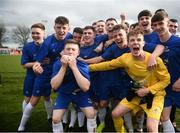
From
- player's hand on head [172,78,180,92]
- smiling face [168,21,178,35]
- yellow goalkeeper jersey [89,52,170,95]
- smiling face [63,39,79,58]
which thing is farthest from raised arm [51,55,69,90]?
smiling face [168,21,178,35]

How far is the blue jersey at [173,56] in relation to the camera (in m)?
5.26

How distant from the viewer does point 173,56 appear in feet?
17.4

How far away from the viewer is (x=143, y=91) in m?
5.00

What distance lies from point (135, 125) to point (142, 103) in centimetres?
193

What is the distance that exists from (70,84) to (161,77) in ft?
4.81

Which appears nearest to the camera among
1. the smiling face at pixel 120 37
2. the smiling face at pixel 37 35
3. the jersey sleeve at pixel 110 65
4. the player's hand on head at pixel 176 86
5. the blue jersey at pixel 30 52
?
the player's hand on head at pixel 176 86

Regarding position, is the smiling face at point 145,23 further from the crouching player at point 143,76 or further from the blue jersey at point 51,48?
the blue jersey at point 51,48

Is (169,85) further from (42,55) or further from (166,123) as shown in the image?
(42,55)

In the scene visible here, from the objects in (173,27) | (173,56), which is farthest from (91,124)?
(173,27)

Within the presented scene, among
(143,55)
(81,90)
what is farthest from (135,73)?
(81,90)

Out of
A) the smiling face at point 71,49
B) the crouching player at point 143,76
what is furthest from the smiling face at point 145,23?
the smiling face at point 71,49

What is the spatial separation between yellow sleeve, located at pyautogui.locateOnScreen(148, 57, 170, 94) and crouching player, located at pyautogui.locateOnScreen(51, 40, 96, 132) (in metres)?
1.03

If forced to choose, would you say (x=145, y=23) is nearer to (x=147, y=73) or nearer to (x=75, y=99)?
(x=147, y=73)

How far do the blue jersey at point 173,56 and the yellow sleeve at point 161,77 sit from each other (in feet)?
0.97
